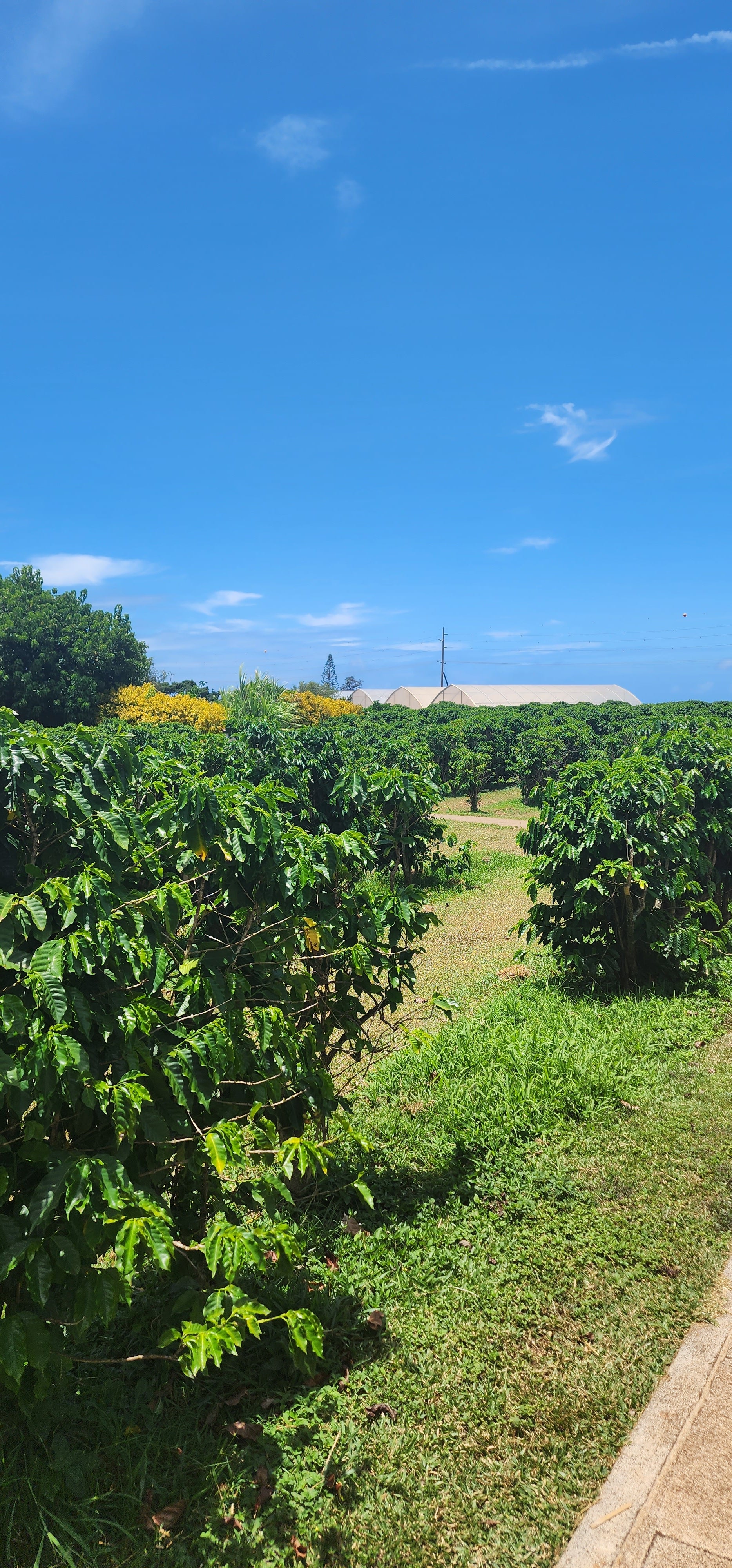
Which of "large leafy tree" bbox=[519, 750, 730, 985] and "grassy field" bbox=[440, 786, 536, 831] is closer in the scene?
"large leafy tree" bbox=[519, 750, 730, 985]

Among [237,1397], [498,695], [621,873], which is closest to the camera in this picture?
[237,1397]

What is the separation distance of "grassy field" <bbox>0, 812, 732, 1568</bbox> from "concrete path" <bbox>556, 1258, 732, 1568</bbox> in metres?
0.07

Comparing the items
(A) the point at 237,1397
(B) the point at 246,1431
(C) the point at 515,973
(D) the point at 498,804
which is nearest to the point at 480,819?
(D) the point at 498,804

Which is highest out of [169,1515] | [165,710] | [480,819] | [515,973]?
[165,710]

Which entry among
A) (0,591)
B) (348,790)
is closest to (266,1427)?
(348,790)

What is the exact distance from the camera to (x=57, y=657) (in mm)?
40969

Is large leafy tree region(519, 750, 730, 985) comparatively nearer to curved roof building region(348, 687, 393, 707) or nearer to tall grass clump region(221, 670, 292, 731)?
tall grass clump region(221, 670, 292, 731)

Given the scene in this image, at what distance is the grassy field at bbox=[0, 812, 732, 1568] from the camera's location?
2.70 meters

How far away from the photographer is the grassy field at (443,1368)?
270 centimetres

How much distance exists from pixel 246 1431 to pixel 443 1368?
0.82 meters

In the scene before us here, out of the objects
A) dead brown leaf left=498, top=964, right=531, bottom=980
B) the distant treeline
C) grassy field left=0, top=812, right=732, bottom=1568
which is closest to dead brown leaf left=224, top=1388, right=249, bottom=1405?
grassy field left=0, top=812, right=732, bottom=1568

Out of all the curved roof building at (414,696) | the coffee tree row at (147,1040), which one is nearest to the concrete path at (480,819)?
the coffee tree row at (147,1040)

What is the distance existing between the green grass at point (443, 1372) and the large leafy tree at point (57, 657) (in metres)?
36.5

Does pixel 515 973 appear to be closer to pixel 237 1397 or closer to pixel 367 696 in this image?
pixel 237 1397
